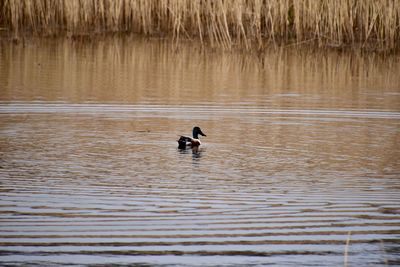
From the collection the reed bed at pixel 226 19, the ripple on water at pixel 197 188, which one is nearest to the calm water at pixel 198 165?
the ripple on water at pixel 197 188

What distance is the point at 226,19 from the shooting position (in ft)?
64.8

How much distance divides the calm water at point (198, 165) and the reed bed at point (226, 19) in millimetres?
2459

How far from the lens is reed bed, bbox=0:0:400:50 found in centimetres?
1917

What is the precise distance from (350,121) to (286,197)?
449cm

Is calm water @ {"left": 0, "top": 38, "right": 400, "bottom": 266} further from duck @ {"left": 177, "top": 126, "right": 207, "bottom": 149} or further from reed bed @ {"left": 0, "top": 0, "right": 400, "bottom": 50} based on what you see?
reed bed @ {"left": 0, "top": 0, "right": 400, "bottom": 50}

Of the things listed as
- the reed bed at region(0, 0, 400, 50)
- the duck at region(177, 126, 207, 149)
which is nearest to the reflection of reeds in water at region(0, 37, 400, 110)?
the reed bed at region(0, 0, 400, 50)

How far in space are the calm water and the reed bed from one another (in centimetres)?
246

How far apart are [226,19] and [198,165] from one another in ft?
37.0

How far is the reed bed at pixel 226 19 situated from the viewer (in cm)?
1917

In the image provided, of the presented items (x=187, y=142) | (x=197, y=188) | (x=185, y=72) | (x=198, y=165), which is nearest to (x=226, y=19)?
(x=185, y=72)

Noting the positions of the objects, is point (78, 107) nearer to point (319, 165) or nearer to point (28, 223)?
point (319, 165)

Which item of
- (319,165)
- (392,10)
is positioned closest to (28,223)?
(319,165)

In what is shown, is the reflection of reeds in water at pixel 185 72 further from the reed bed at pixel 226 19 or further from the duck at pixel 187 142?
the duck at pixel 187 142

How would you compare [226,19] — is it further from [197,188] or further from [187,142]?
[197,188]
